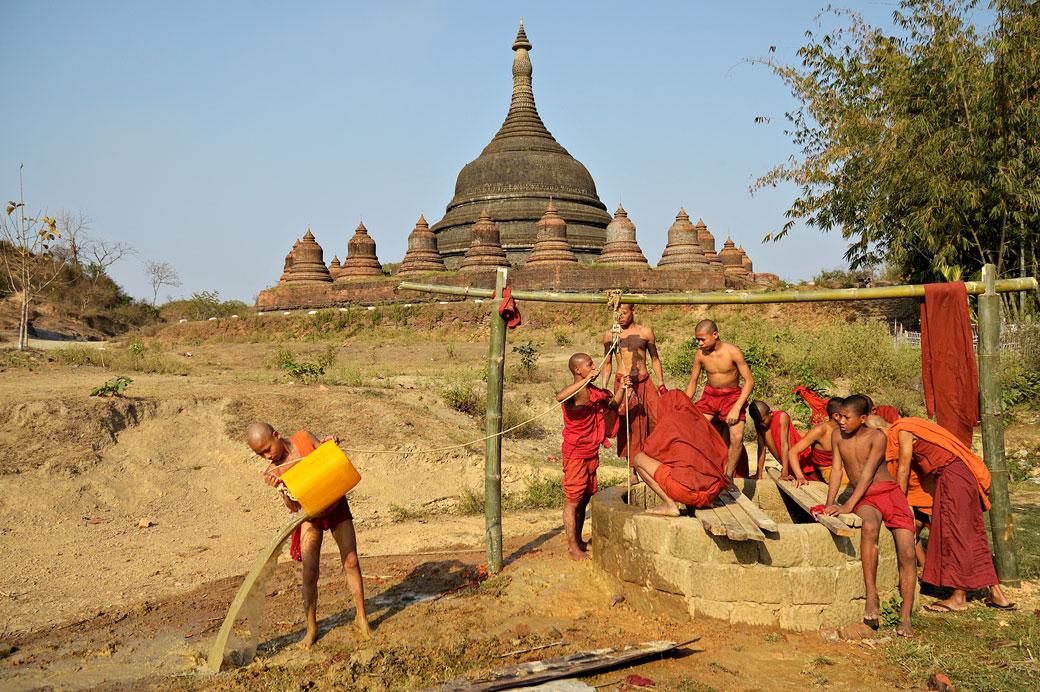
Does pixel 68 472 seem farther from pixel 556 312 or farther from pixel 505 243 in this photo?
pixel 505 243

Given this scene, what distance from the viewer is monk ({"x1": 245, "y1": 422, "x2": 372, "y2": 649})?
4074 millimetres

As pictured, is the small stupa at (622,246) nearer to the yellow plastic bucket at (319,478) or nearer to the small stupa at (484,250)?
the small stupa at (484,250)

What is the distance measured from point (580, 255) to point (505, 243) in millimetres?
3048

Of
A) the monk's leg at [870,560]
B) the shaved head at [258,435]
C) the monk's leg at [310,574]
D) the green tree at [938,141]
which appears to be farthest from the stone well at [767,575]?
the green tree at [938,141]

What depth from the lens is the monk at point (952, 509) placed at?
437cm

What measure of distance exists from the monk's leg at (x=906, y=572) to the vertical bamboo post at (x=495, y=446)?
2664 millimetres

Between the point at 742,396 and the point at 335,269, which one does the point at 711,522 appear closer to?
the point at 742,396

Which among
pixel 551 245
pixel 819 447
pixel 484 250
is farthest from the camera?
pixel 484 250

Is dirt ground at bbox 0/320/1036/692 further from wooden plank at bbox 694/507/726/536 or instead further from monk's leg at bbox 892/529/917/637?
wooden plank at bbox 694/507/726/536

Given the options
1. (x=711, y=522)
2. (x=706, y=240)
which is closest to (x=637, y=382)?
(x=711, y=522)

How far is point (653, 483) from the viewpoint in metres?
4.61

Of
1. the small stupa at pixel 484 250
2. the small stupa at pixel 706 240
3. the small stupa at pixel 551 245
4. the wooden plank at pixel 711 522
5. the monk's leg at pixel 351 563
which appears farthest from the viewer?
the small stupa at pixel 706 240

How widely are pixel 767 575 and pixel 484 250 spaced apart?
2224 cm

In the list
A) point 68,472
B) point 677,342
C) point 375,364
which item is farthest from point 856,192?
point 68,472
